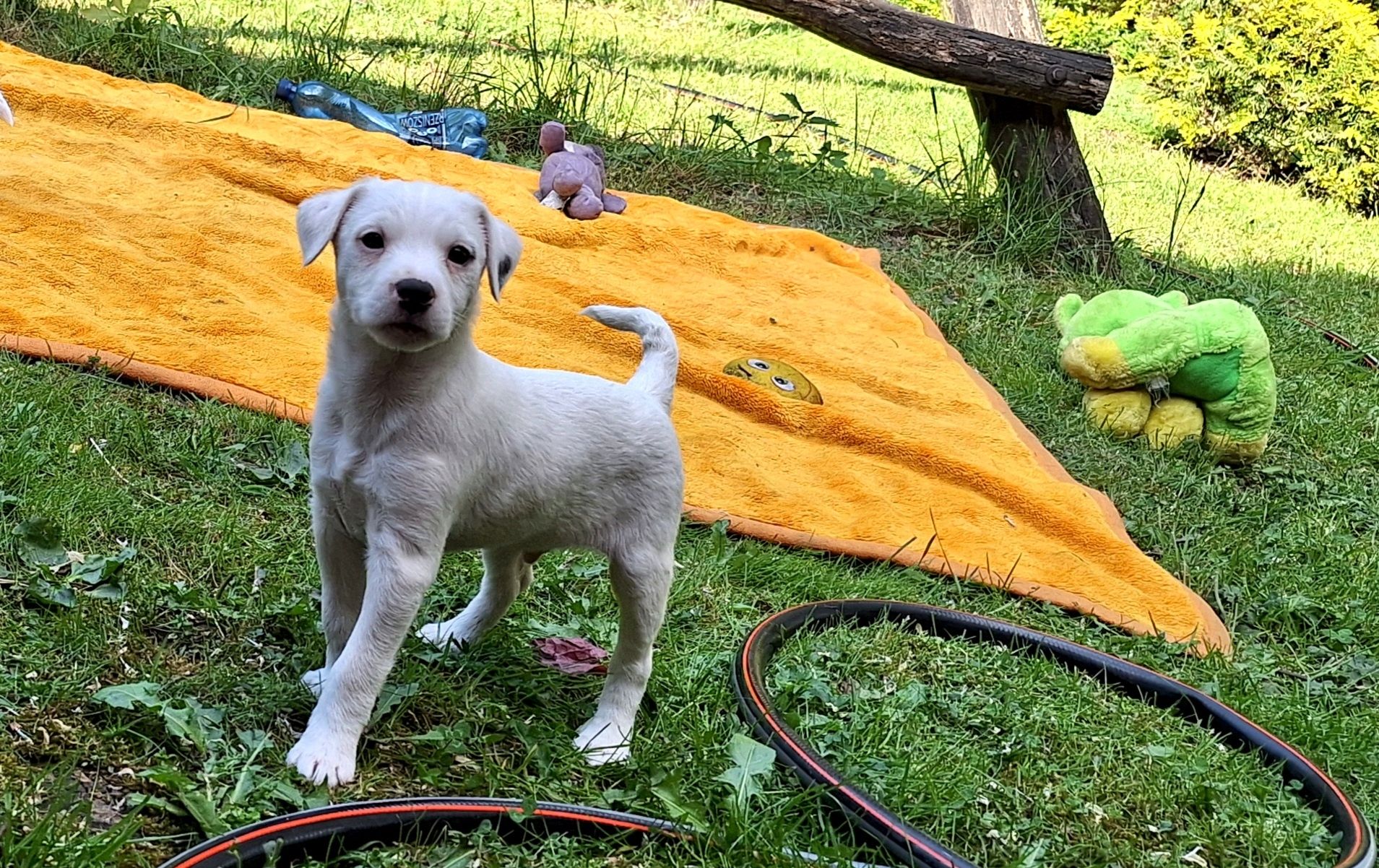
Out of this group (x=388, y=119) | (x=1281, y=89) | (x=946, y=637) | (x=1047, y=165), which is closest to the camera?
(x=946, y=637)

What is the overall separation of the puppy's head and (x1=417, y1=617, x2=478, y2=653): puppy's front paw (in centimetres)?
92

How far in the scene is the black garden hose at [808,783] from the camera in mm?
2264

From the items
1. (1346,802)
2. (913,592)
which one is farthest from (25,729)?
(1346,802)

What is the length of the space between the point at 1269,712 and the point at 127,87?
616 cm

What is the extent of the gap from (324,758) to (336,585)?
39 centimetres

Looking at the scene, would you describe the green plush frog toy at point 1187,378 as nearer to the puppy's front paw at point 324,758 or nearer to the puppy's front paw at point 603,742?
the puppy's front paw at point 603,742

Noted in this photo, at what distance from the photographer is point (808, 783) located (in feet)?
9.12

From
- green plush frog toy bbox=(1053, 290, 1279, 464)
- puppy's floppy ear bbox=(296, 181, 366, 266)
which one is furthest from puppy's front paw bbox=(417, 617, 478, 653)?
green plush frog toy bbox=(1053, 290, 1279, 464)

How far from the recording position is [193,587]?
3.07 m

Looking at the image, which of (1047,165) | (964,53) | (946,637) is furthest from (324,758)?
(1047,165)

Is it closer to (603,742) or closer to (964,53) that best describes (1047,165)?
(964,53)

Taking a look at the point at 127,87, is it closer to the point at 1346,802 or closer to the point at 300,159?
the point at 300,159

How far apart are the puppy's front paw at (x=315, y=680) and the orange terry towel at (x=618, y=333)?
1593mm

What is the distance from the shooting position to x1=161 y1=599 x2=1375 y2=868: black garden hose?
89.1 inches
